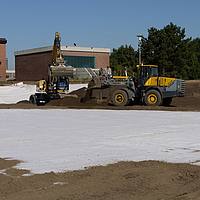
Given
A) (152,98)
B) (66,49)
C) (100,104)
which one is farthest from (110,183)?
(66,49)

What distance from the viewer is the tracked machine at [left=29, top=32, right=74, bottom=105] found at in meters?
27.6

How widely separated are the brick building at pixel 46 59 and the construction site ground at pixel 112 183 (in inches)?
2284

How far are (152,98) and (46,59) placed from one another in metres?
42.5

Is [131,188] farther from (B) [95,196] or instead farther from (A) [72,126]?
(A) [72,126]

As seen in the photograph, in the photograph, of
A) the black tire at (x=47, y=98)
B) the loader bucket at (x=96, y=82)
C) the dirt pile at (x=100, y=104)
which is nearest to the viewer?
the dirt pile at (x=100, y=104)

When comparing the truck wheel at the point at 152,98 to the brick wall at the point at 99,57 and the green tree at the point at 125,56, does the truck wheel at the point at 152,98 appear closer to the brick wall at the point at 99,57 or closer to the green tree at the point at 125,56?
the brick wall at the point at 99,57

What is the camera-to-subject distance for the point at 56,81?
2902 cm

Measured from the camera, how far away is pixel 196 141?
10781mm

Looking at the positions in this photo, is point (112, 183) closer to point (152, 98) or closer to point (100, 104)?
point (152, 98)

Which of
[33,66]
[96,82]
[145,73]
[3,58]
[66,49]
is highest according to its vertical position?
[66,49]

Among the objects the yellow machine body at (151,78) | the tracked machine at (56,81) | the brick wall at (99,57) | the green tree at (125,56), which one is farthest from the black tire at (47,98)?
the green tree at (125,56)

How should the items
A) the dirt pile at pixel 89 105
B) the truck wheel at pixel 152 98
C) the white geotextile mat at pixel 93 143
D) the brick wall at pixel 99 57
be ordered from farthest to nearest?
the brick wall at pixel 99 57 → the truck wheel at pixel 152 98 → the dirt pile at pixel 89 105 → the white geotextile mat at pixel 93 143

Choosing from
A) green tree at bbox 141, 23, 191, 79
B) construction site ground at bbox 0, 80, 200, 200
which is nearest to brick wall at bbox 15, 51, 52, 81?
green tree at bbox 141, 23, 191, 79

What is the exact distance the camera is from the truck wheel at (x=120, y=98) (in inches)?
998
